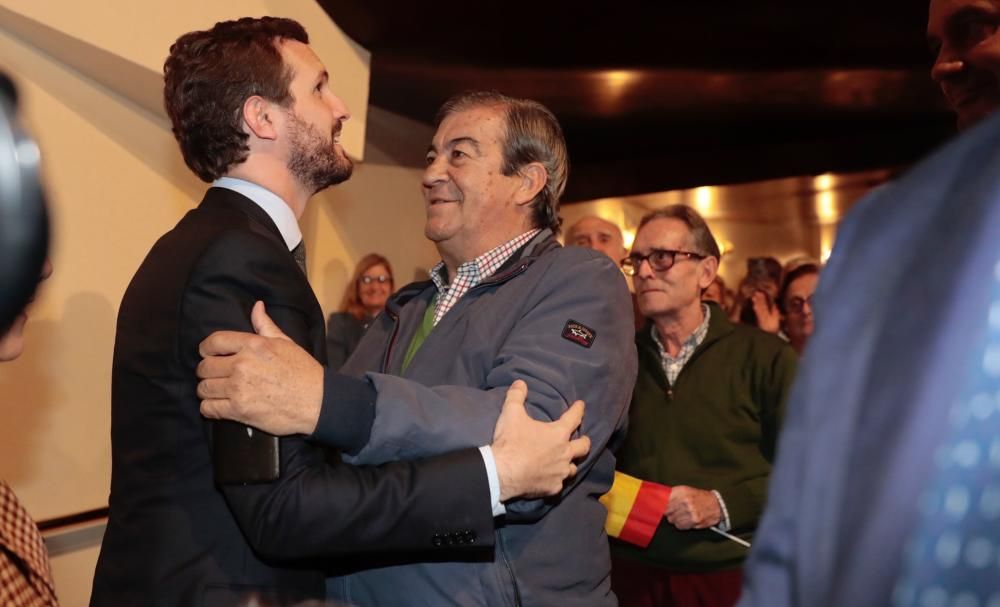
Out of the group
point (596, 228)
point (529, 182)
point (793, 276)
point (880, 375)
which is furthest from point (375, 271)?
point (880, 375)

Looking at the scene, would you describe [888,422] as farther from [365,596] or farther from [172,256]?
[365,596]

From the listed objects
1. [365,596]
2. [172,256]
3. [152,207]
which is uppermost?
[152,207]

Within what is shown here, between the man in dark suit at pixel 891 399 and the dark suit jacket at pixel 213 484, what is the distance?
841 mm

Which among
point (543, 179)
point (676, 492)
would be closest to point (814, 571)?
point (543, 179)

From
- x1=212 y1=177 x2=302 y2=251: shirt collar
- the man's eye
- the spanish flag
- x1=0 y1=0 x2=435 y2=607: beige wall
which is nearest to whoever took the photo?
x1=212 y1=177 x2=302 y2=251: shirt collar

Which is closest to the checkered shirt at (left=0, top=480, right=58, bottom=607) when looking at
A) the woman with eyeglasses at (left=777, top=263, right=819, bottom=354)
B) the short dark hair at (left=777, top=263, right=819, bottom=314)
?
the woman with eyeglasses at (left=777, top=263, right=819, bottom=354)

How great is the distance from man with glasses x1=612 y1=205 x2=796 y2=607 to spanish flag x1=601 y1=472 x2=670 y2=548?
8 centimetres

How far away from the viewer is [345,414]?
4.53 ft

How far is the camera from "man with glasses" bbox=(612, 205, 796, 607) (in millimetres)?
2678

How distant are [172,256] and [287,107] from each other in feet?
1.35

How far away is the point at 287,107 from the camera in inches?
65.8

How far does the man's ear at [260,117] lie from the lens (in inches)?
64.4

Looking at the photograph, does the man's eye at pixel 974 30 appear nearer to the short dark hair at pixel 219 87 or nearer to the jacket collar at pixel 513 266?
the jacket collar at pixel 513 266

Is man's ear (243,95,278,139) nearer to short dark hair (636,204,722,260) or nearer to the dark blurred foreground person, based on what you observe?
the dark blurred foreground person
